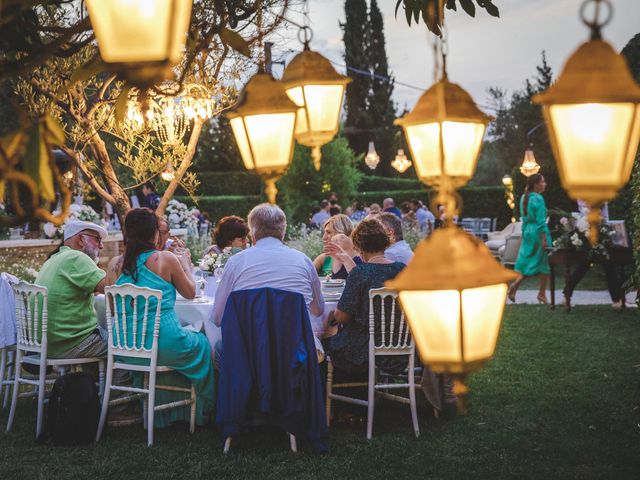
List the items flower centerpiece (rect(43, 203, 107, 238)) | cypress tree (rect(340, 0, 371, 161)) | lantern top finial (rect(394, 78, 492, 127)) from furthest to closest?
cypress tree (rect(340, 0, 371, 161)) → flower centerpiece (rect(43, 203, 107, 238)) → lantern top finial (rect(394, 78, 492, 127))

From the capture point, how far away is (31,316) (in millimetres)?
5383

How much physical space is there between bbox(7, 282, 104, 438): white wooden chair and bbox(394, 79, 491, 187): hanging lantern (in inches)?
148

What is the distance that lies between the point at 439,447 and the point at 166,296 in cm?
205

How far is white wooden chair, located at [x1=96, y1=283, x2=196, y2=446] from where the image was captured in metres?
4.89

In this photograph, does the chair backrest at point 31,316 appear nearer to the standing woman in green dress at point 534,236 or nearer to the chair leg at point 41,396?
the chair leg at point 41,396

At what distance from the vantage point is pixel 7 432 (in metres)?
5.23

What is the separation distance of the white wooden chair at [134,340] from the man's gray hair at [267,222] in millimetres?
752

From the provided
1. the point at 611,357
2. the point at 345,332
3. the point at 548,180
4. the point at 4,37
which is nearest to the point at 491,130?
the point at 548,180

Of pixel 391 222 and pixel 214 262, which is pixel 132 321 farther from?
pixel 391 222

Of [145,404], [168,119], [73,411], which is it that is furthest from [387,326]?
[168,119]

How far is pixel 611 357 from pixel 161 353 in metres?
4.51

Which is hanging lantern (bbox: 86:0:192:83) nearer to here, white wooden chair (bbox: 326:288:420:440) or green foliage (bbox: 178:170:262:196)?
white wooden chair (bbox: 326:288:420:440)

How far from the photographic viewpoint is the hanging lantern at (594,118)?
147 centimetres

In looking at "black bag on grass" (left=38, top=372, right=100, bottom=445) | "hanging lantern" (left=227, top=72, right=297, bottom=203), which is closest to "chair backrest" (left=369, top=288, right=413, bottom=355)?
"black bag on grass" (left=38, top=372, right=100, bottom=445)
